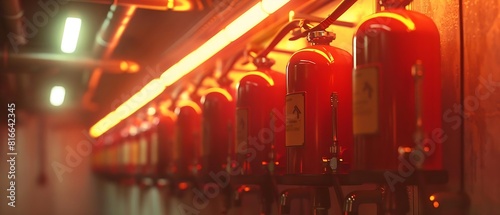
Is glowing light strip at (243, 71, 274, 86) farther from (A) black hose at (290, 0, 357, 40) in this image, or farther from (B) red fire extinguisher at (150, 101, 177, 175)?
(B) red fire extinguisher at (150, 101, 177, 175)

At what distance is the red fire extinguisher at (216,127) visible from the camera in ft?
8.59

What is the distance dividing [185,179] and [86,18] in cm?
251

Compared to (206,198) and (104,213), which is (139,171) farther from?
(104,213)

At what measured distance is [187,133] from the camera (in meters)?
3.12

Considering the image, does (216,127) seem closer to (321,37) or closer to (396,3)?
(321,37)

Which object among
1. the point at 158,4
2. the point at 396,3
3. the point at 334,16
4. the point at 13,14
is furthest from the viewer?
the point at 13,14

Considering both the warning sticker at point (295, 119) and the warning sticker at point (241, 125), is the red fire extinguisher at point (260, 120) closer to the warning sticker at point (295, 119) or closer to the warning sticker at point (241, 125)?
the warning sticker at point (241, 125)

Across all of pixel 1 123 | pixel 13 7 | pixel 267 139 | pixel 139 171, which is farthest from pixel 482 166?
pixel 1 123

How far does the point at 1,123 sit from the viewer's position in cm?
772

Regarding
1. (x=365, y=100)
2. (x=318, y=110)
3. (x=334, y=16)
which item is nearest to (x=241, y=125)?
(x=318, y=110)

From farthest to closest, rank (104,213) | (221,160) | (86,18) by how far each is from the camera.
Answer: (104,213) → (86,18) → (221,160)

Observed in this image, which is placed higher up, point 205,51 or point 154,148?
point 205,51

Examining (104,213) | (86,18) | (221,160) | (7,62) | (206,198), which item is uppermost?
(86,18)

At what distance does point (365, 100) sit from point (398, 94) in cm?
8
